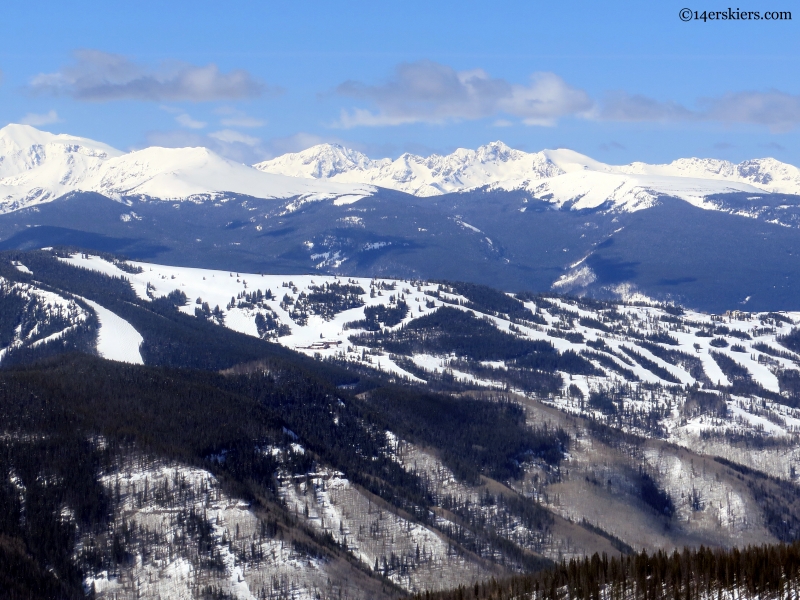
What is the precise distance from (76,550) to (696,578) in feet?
269

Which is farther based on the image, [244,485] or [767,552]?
[244,485]

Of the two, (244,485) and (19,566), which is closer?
(19,566)

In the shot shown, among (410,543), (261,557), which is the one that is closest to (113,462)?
(261,557)

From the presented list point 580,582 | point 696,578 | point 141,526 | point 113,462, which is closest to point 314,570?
point 141,526

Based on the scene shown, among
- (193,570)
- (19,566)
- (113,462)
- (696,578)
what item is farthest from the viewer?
(113,462)

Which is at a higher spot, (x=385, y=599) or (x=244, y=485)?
(x=244, y=485)

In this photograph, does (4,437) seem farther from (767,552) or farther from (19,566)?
(767,552)

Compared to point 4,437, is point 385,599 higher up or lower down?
lower down

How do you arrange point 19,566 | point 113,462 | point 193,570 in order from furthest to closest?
point 113,462
point 193,570
point 19,566

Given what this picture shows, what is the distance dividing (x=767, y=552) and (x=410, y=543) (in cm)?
7580

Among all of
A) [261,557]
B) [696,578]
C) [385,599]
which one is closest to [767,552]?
[696,578]

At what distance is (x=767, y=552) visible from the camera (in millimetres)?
132375

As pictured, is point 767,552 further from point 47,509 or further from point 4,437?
point 4,437

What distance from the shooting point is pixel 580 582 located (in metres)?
138
